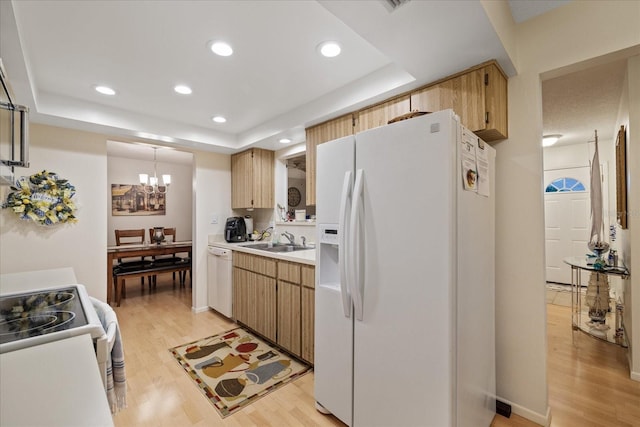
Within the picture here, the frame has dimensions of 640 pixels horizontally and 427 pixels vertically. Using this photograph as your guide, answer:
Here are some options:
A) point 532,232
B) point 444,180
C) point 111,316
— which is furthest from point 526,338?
point 111,316

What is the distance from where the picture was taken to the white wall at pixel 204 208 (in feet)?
12.3

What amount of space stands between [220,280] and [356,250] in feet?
8.59

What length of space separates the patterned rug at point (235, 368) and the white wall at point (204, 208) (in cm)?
102

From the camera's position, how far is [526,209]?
176cm

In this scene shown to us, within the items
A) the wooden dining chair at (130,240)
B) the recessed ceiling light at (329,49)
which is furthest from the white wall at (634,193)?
the wooden dining chair at (130,240)

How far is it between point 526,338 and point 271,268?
6.65 ft

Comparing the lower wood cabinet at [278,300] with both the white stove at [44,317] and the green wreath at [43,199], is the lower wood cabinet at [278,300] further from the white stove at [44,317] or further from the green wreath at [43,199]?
the green wreath at [43,199]

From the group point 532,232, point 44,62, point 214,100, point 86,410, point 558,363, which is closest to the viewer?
point 86,410

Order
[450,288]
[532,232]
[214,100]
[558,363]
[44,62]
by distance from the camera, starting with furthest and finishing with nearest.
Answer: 1. [214,100]
2. [558,363]
3. [44,62]
4. [532,232]
5. [450,288]

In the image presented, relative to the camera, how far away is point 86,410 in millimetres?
595

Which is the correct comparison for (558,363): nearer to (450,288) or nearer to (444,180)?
(450,288)

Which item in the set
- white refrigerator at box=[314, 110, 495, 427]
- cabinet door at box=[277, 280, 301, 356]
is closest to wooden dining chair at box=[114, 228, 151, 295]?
cabinet door at box=[277, 280, 301, 356]

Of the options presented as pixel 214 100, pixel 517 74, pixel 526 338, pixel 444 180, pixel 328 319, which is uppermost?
pixel 214 100

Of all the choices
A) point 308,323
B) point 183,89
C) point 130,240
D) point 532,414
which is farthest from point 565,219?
point 130,240
